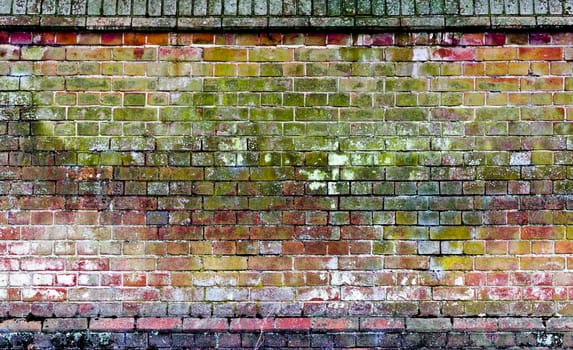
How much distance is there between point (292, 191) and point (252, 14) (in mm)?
1302

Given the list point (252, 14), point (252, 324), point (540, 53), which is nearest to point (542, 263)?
point (540, 53)

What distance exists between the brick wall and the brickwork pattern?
134 mm

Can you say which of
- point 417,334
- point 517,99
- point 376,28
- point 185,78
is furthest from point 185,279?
point 517,99

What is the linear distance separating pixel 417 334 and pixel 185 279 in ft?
5.58

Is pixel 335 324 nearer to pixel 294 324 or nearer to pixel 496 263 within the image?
pixel 294 324

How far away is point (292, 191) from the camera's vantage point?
3.72 meters

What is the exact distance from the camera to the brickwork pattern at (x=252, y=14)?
370 centimetres

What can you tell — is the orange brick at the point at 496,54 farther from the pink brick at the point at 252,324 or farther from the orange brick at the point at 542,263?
the pink brick at the point at 252,324

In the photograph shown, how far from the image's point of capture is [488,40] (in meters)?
3.75

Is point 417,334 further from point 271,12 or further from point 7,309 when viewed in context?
point 7,309

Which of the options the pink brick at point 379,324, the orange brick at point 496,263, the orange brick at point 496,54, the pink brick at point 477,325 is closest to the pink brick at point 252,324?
the pink brick at point 379,324

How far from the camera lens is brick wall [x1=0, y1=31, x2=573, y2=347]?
370 cm

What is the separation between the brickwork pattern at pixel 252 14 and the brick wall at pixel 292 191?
13 cm

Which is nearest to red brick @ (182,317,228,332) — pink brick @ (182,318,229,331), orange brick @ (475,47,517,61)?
pink brick @ (182,318,229,331)
